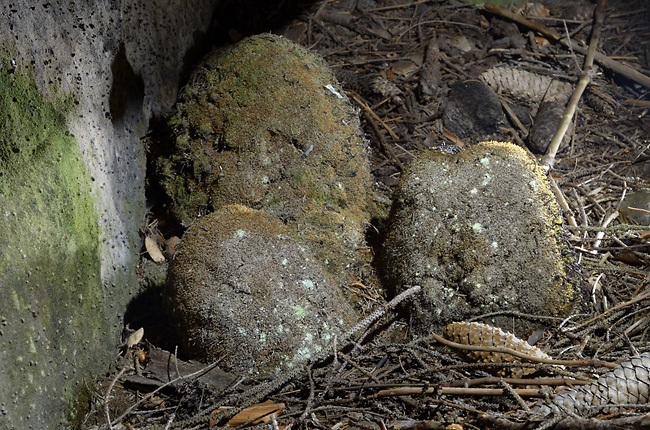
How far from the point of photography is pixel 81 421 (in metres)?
2.16

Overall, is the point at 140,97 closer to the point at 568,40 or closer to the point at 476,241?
the point at 476,241

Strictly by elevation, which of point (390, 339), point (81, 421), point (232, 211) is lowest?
point (390, 339)

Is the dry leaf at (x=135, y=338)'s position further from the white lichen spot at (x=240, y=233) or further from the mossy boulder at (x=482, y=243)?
the mossy boulder at (x=482, y=243)

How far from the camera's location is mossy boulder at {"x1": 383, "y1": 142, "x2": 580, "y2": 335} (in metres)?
2.36

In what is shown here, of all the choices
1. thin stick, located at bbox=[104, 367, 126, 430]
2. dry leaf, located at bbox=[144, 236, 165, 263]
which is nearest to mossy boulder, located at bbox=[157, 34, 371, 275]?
dry leaf, located at bbox=[144, 236, 165, 263]

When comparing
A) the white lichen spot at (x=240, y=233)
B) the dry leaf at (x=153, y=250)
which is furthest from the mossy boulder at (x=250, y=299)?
the dry leaf at (x=153, y=250)

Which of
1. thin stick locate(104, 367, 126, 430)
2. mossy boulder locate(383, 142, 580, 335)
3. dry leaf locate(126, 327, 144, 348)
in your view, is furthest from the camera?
dry leaf locate(126, 327, 144, 348)

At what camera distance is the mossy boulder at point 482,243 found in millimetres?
2363

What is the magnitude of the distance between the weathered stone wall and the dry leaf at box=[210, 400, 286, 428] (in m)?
0.63

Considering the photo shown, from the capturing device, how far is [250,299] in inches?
88.2

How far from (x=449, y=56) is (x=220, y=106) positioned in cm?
179

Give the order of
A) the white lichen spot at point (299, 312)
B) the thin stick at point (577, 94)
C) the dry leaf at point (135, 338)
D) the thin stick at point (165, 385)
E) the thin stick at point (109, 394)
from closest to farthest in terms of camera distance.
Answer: the thin stick at point (109, 394)
the thin stick at point (165, 385)
the white lichen spot at point (299, 312)
the dry leaf at point (135, 338)
the thin stick at point (577, 94)

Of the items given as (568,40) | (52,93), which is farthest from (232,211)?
(568,40)

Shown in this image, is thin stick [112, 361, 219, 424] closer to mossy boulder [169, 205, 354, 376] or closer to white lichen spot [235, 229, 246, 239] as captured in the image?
mossy boulder [169, 205, 354, 376]
